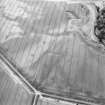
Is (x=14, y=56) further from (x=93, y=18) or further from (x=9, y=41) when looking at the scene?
(x=93, y=18)

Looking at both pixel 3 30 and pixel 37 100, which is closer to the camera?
pixel 37 100

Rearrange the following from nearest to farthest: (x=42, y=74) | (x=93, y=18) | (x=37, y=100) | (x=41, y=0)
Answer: (x=37, y=100)
(x=42, y=74)
(x=93, y=18)
(x=41, y=0)

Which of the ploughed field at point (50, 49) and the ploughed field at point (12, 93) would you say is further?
the ploughed field at point (50, 49)

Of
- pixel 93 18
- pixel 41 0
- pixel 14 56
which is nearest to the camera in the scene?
pixel 14 56

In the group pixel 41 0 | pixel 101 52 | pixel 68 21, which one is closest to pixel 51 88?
pixel 101 52

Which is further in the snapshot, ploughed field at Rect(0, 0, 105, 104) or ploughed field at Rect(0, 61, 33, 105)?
ploughed field at Rect(0, 0, 105, 104)

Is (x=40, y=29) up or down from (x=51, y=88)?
up

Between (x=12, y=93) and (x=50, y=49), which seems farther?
(x=50, y=49)

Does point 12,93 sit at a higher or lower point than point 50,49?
lower
